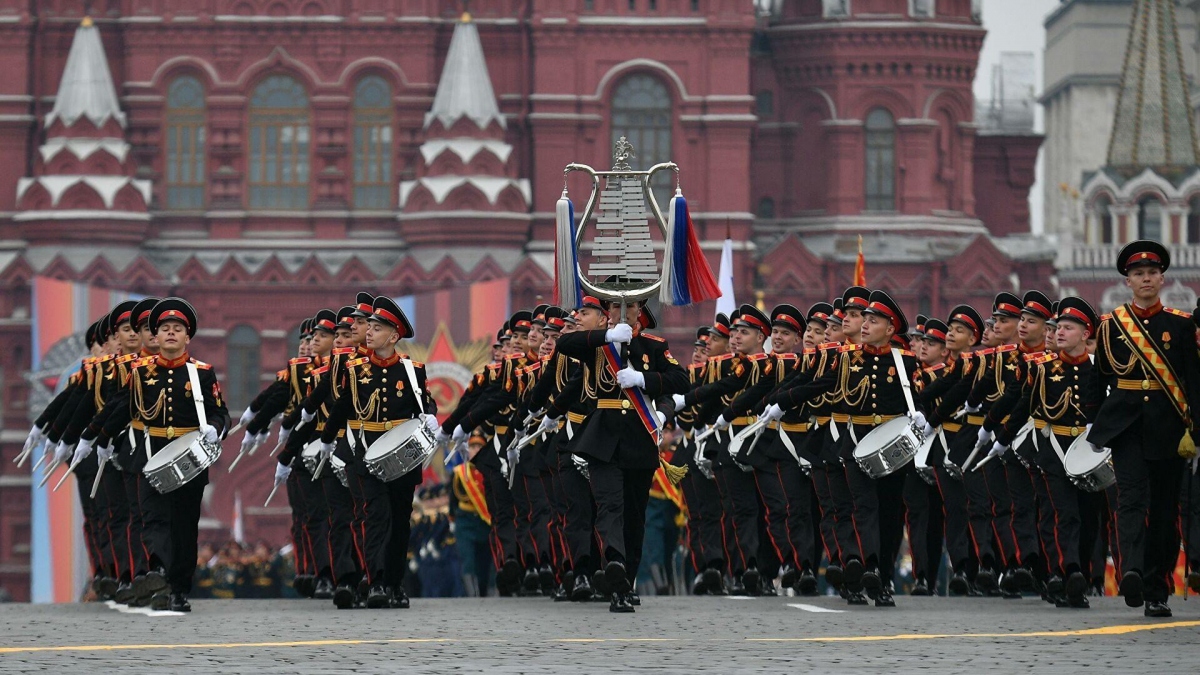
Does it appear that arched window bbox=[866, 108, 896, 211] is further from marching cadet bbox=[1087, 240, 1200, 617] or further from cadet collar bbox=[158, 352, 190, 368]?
marching cadet bbox=[1087, 240, 1200, 617]

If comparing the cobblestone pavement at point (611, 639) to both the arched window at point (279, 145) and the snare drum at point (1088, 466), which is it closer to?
the snare drum at point (1088, 466)

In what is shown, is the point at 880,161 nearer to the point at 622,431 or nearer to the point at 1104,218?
the point at 1104,218

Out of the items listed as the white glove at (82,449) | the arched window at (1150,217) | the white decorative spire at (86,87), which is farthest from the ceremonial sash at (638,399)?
the arched window at (1150,217)

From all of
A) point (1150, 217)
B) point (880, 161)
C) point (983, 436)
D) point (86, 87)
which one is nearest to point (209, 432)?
point (983, 436)

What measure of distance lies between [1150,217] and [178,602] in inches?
2110

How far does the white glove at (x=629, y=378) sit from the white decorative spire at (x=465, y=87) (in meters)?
36.6

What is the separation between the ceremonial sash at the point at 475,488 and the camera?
2023cm

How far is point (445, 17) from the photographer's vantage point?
52.3 meters

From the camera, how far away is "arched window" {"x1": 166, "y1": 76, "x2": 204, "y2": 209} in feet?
170

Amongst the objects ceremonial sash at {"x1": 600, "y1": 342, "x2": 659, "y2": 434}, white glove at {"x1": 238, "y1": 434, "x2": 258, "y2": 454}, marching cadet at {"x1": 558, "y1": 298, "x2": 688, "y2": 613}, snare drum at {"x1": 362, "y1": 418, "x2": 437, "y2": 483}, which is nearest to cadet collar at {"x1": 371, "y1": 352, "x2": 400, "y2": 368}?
snare drum at {"x1": 362, "y1": 418, "x2": 437, "y2": 483}

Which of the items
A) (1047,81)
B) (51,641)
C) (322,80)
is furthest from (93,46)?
(1047,81)

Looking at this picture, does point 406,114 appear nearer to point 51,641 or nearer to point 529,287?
point 529,287

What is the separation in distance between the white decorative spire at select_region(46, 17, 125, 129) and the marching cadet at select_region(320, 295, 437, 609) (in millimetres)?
36676

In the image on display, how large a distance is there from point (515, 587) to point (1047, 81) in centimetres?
9619
